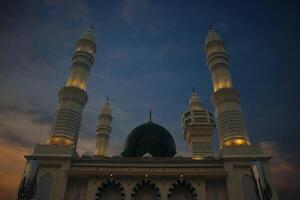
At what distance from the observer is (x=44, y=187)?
798 inches

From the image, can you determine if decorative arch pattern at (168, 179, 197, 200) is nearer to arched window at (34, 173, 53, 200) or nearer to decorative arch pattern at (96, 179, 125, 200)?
decorative arch pattern at (96, 179, 125, 200)

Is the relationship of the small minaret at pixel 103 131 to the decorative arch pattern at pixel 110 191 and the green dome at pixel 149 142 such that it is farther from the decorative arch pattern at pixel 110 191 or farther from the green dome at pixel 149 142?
the decorative arch pattern at pixel 110 191

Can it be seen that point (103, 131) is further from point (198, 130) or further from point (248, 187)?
point (248, 187)

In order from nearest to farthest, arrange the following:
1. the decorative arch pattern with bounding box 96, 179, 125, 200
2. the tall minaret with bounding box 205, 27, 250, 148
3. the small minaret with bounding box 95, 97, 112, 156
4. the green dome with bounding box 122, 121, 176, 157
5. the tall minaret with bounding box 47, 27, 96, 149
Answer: the decorative arch pattern with bounding box 96, 179, 125, 200 → the tall minaret with bounding box 205, 27, 250, 148 → the tall minaret with bounding box 47, 27, 96, 149 → the green dome with bounding box 122, 121, 176, 157 → the small minaret with bounding box 95, 97, 112, 156

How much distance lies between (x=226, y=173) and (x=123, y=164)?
26.1ft

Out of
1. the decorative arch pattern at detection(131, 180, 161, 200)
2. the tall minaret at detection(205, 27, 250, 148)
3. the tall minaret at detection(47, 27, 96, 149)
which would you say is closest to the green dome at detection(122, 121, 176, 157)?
the decorative arch pattern at detection(131, 180, 161, 200)

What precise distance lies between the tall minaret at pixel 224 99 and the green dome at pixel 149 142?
599 cm

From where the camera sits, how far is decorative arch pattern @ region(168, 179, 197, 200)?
20500 mm

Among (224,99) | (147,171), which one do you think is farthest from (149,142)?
(224,99)

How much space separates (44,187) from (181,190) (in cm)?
1028

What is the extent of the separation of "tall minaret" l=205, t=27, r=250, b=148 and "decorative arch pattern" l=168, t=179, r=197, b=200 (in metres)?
5.09

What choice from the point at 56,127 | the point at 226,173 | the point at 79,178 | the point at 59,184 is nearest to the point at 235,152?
the point at 226,173

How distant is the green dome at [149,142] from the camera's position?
27141 millimetres

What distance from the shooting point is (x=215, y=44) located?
28734 mm
